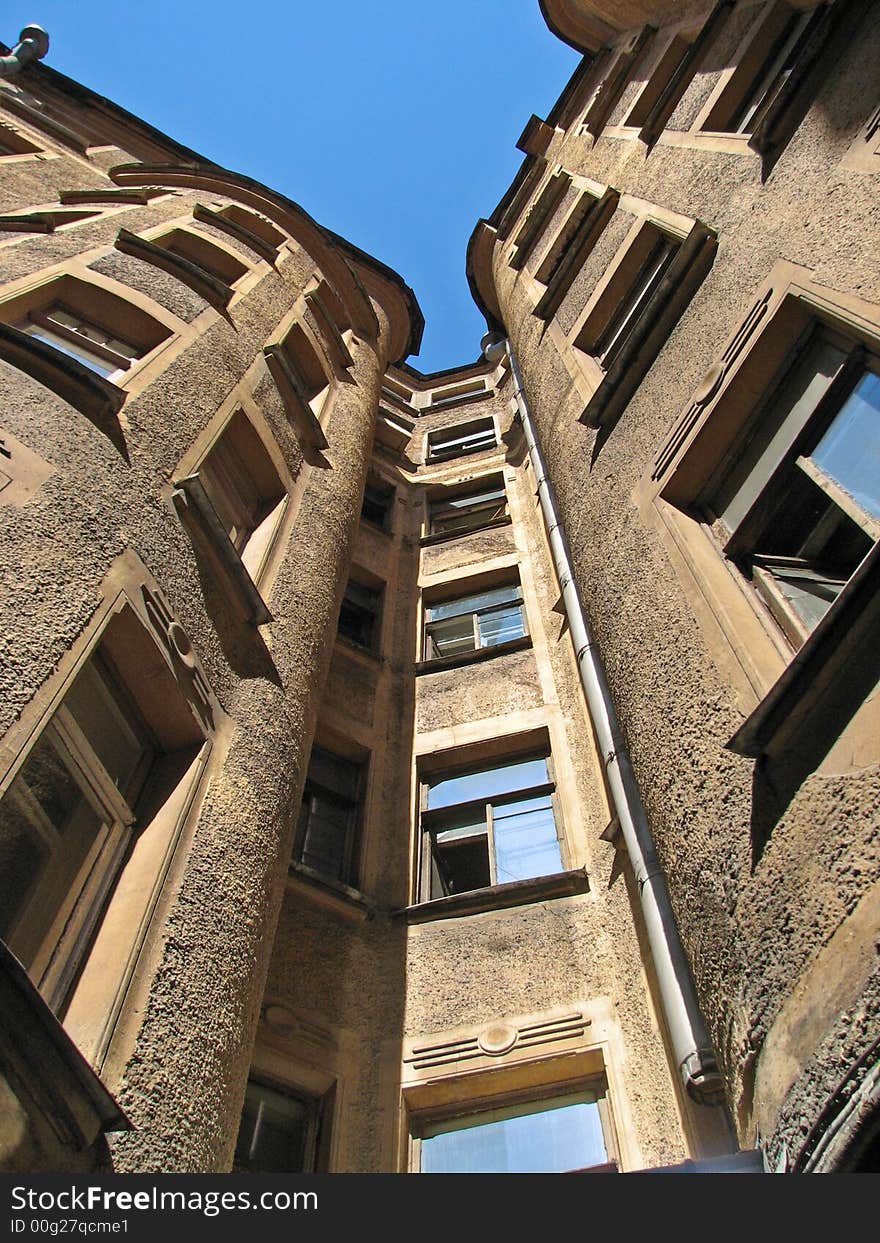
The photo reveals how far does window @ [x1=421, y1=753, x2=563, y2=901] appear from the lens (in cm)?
877

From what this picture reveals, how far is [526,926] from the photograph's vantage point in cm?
776

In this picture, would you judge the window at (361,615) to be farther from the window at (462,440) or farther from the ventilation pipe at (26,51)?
the ventilation pipe at (26,51)

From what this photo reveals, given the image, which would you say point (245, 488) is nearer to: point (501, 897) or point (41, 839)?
point (501, 897)

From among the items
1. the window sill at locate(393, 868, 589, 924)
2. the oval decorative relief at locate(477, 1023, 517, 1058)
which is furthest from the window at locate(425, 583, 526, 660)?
the oval decorative relief at locate(477, 1023, 517, 1058)

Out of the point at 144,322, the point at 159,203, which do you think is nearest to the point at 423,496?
the point at 159,203

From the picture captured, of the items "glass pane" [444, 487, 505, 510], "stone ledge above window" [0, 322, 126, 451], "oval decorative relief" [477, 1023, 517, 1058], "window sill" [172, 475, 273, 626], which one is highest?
"stone ledge above window" [0, 322, 126, 451]

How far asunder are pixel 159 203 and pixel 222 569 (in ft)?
32.5

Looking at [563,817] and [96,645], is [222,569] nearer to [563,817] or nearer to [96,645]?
[96,645]

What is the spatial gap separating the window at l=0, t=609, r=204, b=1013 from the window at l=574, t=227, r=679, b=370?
226 inches

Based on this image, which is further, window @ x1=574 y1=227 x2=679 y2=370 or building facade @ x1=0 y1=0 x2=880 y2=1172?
window @ x1=574 y1=227 x2=679 y2=370

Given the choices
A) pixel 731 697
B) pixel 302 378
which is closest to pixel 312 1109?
pixel 731 697

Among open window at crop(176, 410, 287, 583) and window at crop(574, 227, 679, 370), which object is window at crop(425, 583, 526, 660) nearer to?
open window at crop(176, 410, 287, 583)

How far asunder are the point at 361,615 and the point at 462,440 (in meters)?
8.50

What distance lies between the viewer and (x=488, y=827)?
9.35 meters
